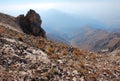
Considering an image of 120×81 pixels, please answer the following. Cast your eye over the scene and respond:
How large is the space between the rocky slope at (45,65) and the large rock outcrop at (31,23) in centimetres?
3083

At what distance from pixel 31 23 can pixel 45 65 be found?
127 feet

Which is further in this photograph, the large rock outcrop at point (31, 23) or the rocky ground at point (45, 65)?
the large rock outcrop at point (31, 23)

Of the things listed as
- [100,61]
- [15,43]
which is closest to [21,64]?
[15,43]

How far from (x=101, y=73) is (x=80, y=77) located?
9.64 ft

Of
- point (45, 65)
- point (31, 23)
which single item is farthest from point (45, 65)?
point (31, 23)

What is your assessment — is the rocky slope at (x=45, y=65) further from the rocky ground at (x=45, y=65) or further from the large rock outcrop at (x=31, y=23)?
the large rock outcrop at (x=31, y=23)

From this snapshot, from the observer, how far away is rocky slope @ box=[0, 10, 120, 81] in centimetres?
1930

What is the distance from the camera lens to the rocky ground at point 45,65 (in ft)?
63.3

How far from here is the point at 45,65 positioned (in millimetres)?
20984

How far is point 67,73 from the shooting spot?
2048cm

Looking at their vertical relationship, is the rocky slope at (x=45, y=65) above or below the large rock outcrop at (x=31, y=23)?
above

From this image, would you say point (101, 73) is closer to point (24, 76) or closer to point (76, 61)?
point (76, 61)

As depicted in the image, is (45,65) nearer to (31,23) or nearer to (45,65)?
(45,65)

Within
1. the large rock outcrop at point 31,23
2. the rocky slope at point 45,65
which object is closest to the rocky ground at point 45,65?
Result: the rocky slope at point 45,65
